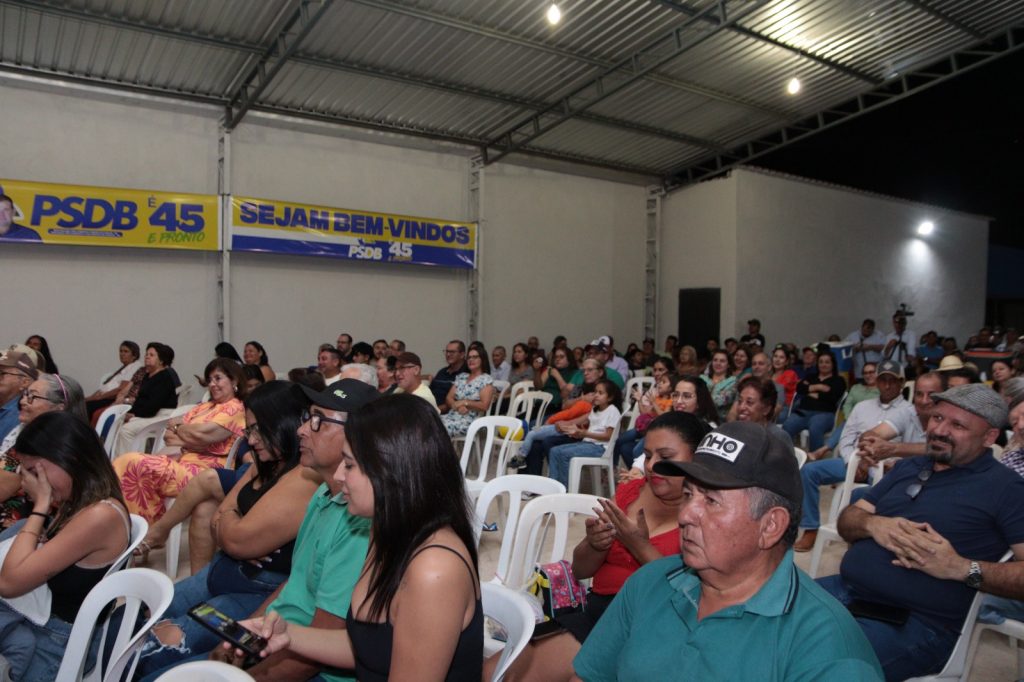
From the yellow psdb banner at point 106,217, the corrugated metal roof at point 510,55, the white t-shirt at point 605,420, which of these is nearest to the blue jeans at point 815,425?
the white t-shirt at point 605,420

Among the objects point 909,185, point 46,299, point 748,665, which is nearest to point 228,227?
point 46,299

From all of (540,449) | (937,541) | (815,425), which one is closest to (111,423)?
(540,449)

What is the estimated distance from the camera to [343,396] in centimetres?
199

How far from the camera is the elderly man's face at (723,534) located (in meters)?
1.23

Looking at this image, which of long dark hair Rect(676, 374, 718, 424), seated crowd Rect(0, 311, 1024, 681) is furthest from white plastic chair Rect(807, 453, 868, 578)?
long dark hair Rect(676, 374, 718, 424)

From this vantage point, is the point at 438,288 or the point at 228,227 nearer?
the point at 228,227

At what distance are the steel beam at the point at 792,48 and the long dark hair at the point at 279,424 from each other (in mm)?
5936

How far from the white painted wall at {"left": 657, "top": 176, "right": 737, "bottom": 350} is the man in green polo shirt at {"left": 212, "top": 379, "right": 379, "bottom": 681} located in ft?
30.2

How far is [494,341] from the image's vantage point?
1001 cm

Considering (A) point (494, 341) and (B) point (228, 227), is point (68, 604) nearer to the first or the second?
(B) point (228, 227)

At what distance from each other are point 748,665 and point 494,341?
29.2 feet

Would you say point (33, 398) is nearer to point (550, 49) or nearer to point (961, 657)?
point (961, 657)

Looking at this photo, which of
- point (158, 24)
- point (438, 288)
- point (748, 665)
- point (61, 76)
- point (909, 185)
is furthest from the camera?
point (909, 185)

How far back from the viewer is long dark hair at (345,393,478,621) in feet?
4.36
